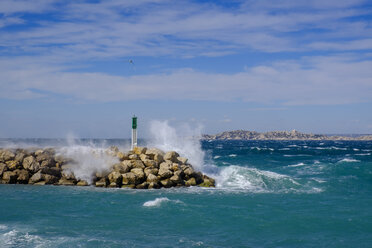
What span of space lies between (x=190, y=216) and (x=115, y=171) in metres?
9.19

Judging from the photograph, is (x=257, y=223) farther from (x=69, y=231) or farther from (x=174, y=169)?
(x=174, y=169)

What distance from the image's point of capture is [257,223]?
16422 mm

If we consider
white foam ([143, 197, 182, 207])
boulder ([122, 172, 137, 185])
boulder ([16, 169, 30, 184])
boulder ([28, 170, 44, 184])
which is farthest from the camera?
boulder ([16, 169, 30, 184])

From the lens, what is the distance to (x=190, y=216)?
683 inches

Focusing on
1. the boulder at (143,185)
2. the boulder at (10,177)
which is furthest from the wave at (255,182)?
the boulder at (10,177)

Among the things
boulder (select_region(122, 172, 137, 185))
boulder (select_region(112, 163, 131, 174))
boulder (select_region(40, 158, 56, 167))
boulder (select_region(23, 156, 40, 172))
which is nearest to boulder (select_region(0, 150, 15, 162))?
boulder (select_region(23, 156, 40, 172))

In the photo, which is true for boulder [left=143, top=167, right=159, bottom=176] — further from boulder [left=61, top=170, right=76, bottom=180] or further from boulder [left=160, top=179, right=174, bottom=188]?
boulder [left=61, top=170, right=76, bottom=180]

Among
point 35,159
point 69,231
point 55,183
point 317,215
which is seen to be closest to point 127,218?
point 69,231

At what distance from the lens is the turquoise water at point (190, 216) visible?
46.0ft

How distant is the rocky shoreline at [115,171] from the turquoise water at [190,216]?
1.18 meters

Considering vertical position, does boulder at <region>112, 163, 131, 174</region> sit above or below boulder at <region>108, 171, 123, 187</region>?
above

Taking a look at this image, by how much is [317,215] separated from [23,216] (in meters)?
12.5

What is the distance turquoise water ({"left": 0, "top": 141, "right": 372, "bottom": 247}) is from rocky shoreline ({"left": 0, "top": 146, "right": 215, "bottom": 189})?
118 cm

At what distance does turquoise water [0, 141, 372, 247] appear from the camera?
1403 cm
